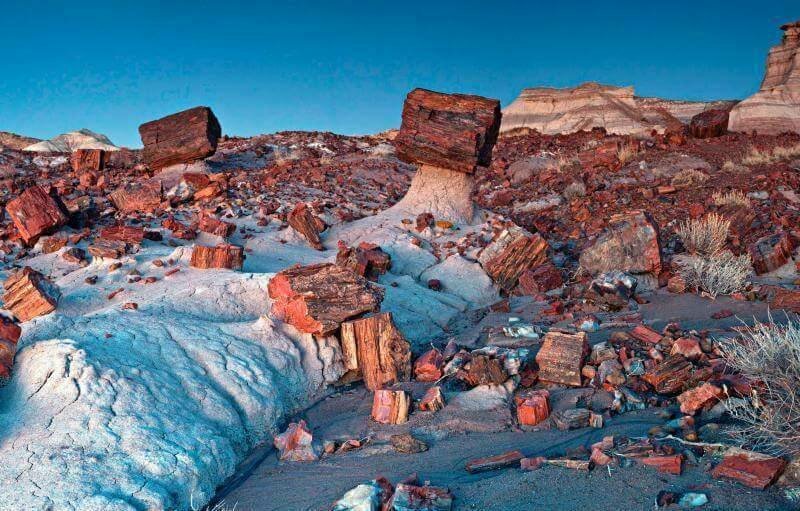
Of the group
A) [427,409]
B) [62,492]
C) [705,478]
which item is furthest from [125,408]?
[705,478]

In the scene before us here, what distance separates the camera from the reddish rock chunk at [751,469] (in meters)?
3.52

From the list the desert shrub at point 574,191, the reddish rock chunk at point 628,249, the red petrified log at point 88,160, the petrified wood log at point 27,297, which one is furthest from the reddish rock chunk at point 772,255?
the red petrified log at point 88,160

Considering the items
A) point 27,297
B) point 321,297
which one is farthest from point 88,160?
point 321,297

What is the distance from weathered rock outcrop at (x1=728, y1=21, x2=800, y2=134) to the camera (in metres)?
23.5

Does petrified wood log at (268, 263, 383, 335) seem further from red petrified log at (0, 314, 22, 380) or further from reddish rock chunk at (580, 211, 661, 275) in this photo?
reddish rock chunk at (580, 211, 661, 275)

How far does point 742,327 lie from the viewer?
6754mm

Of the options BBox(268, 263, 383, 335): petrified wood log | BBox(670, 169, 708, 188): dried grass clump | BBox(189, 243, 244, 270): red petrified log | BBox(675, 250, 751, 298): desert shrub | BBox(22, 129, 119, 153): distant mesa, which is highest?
BBox(22, 129, 119, 153): distant mesa

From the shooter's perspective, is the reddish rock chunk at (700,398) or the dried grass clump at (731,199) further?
the dried grass clump at (731,199)

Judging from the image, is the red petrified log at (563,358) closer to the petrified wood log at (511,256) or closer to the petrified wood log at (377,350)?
the petrified wood log at (377,350)

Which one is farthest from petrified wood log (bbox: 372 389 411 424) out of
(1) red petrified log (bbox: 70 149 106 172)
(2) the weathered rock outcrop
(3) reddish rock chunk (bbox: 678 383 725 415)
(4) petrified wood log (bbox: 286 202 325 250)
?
Result: (2) the weathered rock outcrop

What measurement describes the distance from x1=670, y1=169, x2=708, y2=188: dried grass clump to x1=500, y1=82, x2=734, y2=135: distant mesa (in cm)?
1448

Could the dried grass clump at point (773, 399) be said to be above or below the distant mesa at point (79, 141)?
below

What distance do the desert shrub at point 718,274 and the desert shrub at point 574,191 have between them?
20.2 feet

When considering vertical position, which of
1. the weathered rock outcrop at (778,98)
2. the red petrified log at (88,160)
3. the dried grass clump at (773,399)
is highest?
the weathered rock outcrop at (778,98)
